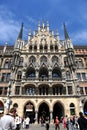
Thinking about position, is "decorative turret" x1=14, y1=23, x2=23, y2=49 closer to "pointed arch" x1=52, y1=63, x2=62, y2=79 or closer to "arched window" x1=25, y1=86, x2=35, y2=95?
"pointed arch" x1=52, y1=63, x2=62, y2=79

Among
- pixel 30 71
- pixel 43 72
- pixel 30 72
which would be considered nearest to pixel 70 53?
pixel 43 72

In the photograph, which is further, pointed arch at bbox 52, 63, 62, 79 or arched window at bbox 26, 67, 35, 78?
arched window at bbox 26, 67, 35, 78

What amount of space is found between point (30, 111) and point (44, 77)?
855 centimetres

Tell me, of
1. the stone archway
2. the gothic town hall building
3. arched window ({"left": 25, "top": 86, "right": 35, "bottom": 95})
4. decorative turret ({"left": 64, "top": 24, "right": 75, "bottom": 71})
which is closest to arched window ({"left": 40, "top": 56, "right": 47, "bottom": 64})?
the gothic town hall building

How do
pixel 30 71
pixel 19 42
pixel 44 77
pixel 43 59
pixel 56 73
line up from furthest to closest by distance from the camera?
1. pixel 19 42
2. pixel 43 59
3. pixel 56 73
4. pixel 30 71
5. pixel 44 77

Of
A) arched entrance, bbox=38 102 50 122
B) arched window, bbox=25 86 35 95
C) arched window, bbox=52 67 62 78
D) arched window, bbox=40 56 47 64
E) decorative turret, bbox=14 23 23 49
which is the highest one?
decorative turret, bbox=14 23 23 49

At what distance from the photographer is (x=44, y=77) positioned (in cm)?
3316

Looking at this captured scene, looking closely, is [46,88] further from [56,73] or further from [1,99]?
[1,99]

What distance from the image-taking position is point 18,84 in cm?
3114

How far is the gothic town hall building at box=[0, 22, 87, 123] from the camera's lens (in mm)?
29203

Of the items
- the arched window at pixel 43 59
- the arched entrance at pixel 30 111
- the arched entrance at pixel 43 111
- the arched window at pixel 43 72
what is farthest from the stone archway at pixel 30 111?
the arched window at pixel 43 59

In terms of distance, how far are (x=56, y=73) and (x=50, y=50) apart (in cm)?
659

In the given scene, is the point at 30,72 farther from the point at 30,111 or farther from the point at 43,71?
the point at 30,111

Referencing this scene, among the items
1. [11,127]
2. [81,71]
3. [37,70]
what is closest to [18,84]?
[37,70]
